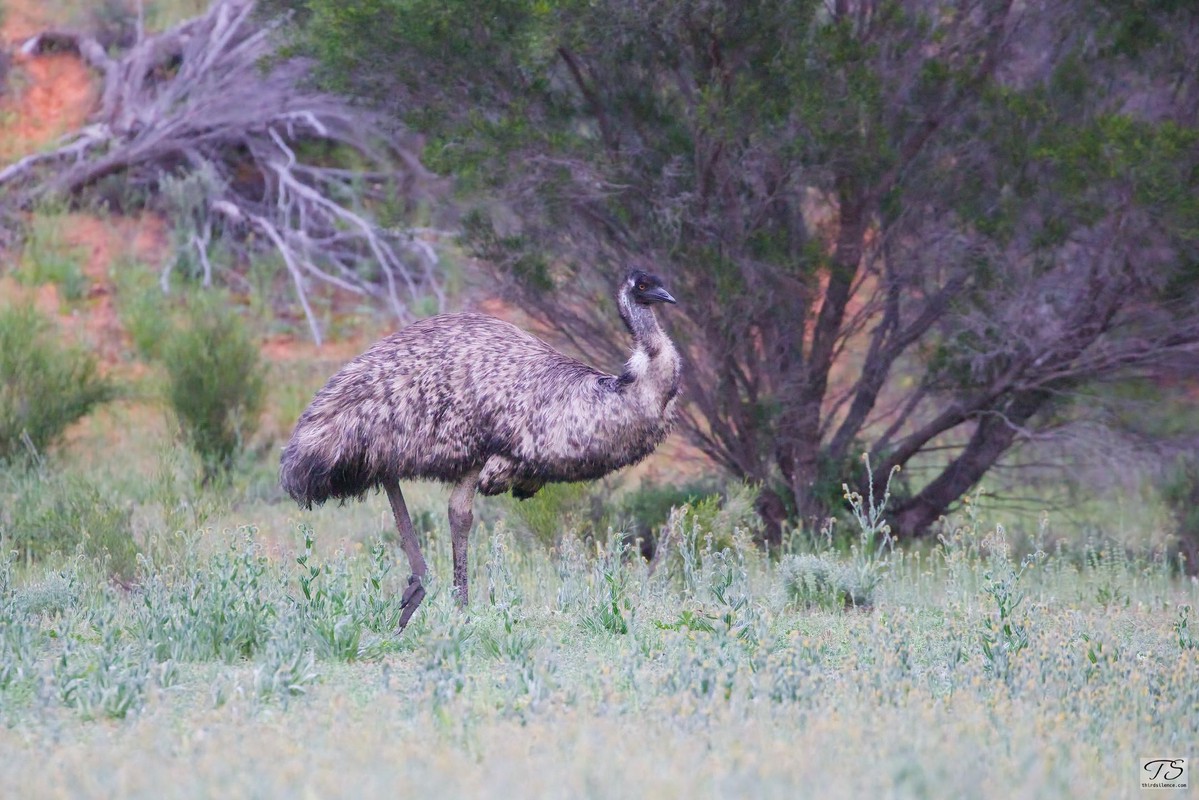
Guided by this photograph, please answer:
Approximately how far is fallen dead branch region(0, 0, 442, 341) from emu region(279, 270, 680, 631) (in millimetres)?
9454

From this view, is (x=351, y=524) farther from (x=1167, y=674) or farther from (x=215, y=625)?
(x=1167, y=674)

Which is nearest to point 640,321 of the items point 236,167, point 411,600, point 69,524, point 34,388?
point 411,600

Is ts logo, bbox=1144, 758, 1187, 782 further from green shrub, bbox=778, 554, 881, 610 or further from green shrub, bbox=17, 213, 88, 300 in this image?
green shrub, bbox=17, 213, 88, 300

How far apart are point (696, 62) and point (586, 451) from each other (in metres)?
3.77

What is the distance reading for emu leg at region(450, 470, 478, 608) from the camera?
675 centimetres

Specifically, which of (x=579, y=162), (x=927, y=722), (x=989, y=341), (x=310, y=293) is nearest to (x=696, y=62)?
(x=579, y=162)

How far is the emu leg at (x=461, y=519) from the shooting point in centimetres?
675

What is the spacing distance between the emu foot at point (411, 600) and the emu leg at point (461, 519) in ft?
1.52

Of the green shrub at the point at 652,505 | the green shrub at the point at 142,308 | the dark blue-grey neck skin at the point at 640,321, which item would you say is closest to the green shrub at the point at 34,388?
the green shrub at the point at 142,308

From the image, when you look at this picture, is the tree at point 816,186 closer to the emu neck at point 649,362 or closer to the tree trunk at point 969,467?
the tree trunk at point 969,467

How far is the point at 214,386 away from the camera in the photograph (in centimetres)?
1287

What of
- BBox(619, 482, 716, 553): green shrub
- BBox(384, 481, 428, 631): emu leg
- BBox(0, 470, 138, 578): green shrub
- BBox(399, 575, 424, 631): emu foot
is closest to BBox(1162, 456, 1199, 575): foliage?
BBox(619, 482, 716, 553): green shrub

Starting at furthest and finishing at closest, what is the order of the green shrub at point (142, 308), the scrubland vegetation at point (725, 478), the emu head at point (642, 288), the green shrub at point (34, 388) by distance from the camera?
the green shrub at point (142, 308) < the green shrub at point (34, 388) < the emu head at point (642, 288) < the scrubland vegetation at point (725, 478)

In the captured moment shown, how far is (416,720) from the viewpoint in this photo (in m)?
4.53
